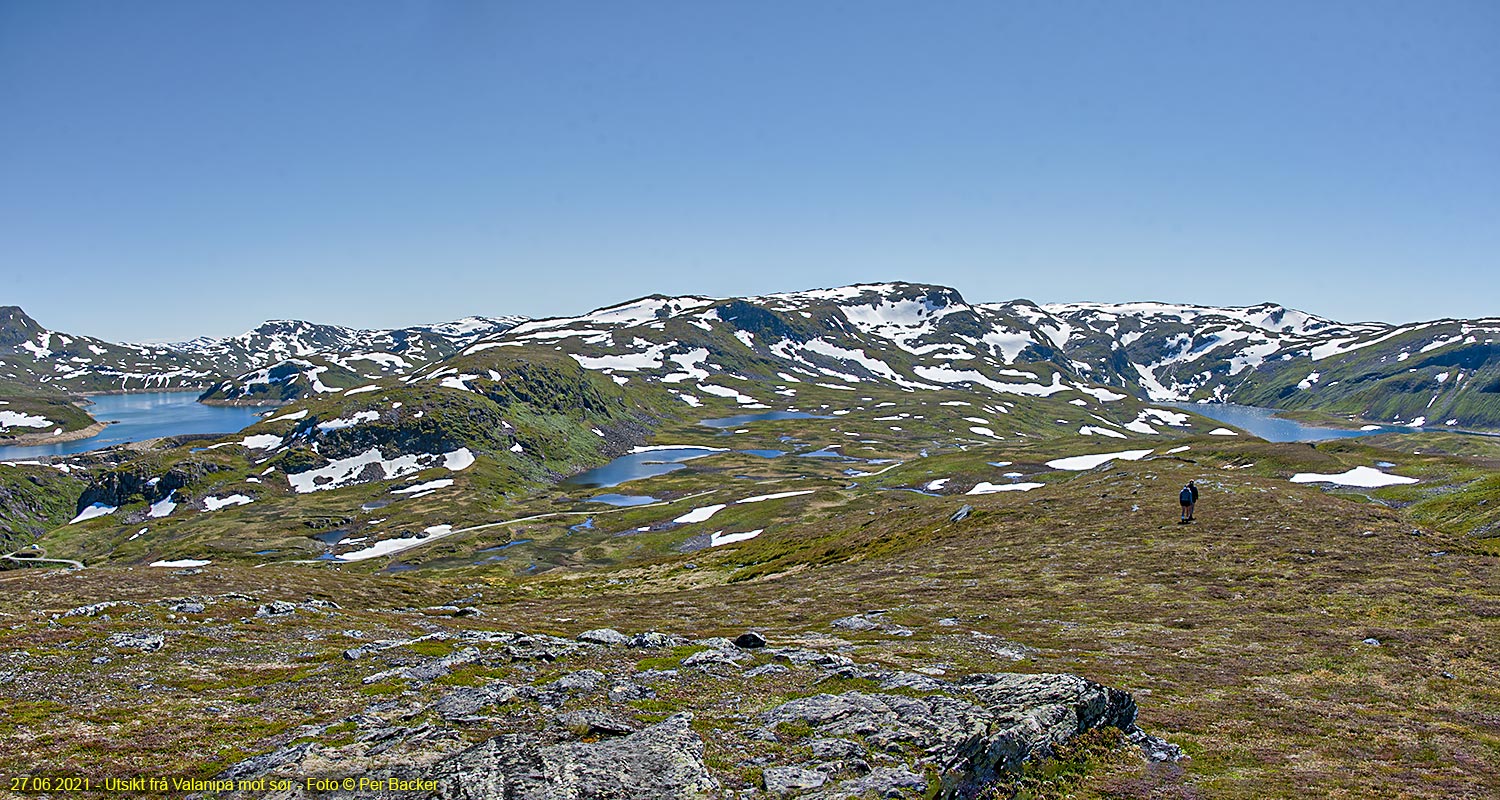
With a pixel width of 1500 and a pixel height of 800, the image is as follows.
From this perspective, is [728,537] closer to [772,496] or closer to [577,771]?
[772,496]

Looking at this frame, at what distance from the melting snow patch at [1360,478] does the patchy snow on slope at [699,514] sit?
102m

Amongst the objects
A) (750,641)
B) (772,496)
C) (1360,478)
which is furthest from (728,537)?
(750,641)

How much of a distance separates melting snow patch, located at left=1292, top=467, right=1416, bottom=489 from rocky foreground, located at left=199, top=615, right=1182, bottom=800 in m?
97.7

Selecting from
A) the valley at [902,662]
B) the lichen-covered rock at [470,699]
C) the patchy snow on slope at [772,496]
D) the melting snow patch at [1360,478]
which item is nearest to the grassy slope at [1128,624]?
the valley at [902,662]

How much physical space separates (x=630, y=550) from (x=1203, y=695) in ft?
380

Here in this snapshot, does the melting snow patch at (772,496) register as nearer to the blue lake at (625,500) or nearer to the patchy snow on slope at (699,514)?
the patchy snow on slope at (699,514)

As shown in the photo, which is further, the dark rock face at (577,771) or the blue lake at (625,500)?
the blue lake at (625,500)

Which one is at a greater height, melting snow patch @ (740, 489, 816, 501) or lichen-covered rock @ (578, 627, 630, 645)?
lichen-covered rock @ (578, 627, 630, 645)

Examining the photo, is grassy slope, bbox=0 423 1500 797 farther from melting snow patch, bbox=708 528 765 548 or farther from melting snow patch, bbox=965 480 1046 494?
melting snow patch, bbox=965 480 1046 494

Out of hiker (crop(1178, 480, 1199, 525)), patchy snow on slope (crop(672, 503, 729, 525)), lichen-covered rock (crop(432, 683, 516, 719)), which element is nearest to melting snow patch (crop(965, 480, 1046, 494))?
patchy snow on slope (crop(672, 503, 729, 525))

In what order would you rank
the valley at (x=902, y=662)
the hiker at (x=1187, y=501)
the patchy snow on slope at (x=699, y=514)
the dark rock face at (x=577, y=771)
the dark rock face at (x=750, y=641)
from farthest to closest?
the patchy snow on slope at (x=699, y=514)
the hiker at (x=1187, y=501)
the dark rock face at (x=750, y=641)
the valley at (x=902, y=662)
the dark rock face at (x=577, y=771)

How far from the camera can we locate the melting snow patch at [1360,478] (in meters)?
90.2

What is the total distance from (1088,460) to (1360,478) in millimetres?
85801

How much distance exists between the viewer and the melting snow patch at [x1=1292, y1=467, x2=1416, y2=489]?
90.2 metres
